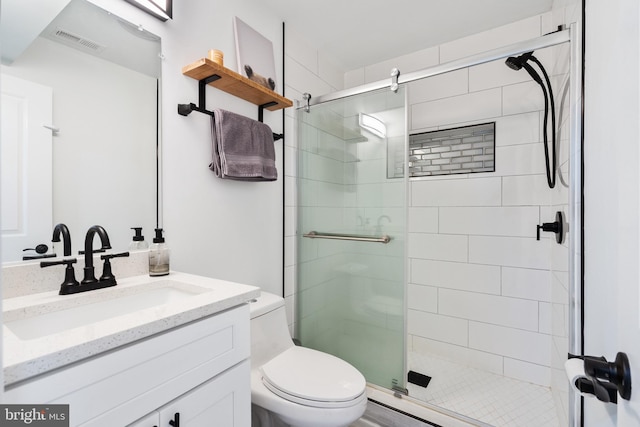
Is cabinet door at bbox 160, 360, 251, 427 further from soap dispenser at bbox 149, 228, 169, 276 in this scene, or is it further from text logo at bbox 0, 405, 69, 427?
soap dispenser at bbox 149, 228, 169, 276

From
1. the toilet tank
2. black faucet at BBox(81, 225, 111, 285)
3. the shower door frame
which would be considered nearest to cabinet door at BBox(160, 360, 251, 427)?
the toilet tank

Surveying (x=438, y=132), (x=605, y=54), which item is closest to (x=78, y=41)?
(x=605, y=54)

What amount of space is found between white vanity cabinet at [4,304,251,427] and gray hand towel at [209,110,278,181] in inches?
28.7

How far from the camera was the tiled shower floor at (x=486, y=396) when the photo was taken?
157 centimetres

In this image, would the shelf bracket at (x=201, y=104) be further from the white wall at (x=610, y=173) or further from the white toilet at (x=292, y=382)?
the white wall at (x=610, y=173)

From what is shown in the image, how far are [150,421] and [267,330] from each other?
0.76m

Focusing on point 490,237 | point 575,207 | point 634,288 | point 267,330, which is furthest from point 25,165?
point 490,237

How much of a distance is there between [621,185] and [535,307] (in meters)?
1.79

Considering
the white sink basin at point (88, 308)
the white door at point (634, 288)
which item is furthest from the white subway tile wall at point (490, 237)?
the white sink basin at point (88, 308)

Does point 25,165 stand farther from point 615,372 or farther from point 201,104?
point 615,372

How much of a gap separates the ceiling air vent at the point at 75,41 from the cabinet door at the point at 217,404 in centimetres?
121

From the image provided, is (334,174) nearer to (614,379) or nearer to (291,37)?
(291,37)

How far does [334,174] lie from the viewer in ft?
6.22

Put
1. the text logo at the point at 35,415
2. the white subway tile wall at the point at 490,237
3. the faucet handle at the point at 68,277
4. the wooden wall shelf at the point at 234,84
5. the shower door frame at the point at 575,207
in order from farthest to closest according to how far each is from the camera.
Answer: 1. the white subway tile wall at the point at 490,237
2. the wooden wall shelf at the point at 234,84
3. the shower door frame at the point at 575,207
4. the faucet handle at the point at 68,277
5. the text logo at the point at 35,415
